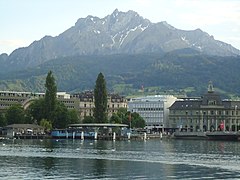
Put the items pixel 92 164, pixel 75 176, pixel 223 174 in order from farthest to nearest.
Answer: pixel 92 164, pixel 223 174, pixel 75 176

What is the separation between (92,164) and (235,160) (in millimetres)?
26383

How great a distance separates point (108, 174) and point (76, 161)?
20193 millimetres

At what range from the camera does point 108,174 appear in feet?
270

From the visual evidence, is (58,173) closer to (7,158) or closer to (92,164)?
(92,164)

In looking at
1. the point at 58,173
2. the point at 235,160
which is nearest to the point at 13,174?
the point at 58,173

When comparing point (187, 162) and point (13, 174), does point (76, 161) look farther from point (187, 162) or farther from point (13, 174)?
point (13, 174)

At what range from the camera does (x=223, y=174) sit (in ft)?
278

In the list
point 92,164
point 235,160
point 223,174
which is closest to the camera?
point 223,174

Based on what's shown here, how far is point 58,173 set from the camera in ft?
269

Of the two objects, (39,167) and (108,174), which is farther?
(39,167)

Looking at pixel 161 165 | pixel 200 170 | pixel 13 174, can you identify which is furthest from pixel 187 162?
pixel 13 174

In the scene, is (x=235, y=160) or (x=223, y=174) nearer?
(x=223, y=174)

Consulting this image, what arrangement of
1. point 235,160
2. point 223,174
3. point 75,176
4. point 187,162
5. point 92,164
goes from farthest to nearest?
point 235,160, point 187,162, point 92,164, point 223,174, point 75,176

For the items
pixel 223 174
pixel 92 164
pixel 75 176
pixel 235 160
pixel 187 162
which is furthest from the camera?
pixel 235 160
